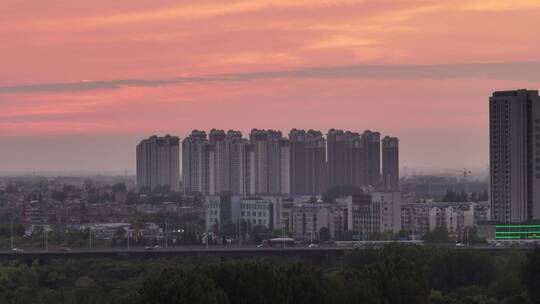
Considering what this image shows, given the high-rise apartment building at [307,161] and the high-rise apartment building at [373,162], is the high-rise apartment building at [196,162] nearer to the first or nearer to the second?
the high-rise apartment building at [307,161]

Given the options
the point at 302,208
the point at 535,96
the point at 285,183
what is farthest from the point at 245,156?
the point at 535,96

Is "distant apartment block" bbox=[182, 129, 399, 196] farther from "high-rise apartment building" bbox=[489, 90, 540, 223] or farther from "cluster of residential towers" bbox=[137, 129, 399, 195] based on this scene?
"high-rise apartment building" bbox=[489, 90, 540, 223]

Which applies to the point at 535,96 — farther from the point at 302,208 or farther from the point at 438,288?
the point at 438,288

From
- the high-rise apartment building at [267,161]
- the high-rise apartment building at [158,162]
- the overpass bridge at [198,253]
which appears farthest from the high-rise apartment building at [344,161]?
the overpass bridge at [198,253]

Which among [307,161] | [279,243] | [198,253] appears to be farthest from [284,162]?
[198,253]

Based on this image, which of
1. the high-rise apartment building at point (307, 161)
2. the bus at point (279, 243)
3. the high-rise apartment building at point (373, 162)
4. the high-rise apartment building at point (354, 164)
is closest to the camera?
the bus at point (279, 243)

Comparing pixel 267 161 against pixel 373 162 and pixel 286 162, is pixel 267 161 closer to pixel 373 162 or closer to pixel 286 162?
pixel 286 162

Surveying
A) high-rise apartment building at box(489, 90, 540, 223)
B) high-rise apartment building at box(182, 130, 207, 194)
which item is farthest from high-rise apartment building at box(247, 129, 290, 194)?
high-rise apartment building at box(489, 90, 540, 223)
